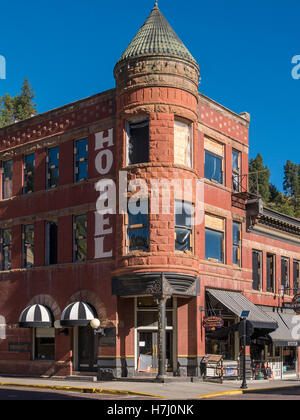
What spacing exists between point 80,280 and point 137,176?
20.3 feet

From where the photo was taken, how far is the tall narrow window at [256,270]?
1539 inches

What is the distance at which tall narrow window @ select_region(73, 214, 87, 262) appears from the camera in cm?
3428

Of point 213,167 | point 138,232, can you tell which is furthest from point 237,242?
point 138,232

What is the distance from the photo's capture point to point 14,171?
38.5m

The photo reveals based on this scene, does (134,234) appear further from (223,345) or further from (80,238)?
(223,345)

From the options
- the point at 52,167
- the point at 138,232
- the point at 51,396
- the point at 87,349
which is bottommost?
the point at 51,396

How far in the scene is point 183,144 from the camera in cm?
3250

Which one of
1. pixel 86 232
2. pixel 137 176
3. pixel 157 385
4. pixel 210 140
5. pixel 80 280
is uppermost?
pixel 210 140

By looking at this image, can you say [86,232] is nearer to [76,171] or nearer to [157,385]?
[76,171]

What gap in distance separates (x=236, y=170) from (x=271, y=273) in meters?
7.39

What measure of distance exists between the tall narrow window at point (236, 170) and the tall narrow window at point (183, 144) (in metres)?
5.42

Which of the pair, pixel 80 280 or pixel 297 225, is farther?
pixel 297 225
